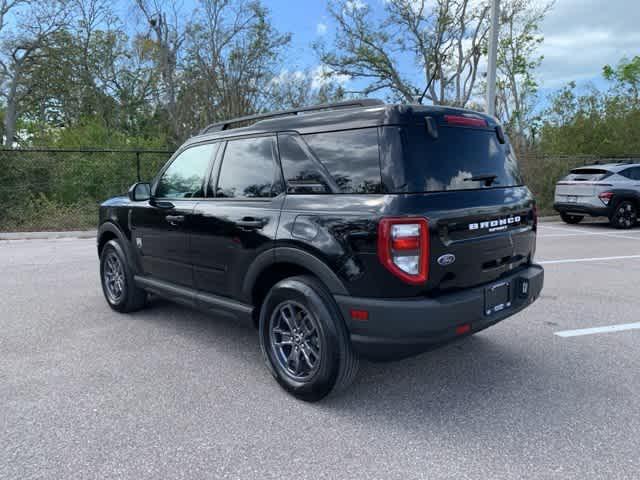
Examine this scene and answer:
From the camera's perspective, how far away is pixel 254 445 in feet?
8.63

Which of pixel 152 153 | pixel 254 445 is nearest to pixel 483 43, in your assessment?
pixel 152 153

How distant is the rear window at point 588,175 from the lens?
489 inches

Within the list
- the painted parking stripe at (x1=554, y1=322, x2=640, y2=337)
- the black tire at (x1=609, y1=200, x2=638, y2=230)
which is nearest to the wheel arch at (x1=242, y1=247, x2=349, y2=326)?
the painted parking stripe at (x1=554, y1=322, x2=640, y2=337)

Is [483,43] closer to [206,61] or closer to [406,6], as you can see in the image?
[406,6]

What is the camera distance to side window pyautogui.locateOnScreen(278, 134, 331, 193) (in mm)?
3117

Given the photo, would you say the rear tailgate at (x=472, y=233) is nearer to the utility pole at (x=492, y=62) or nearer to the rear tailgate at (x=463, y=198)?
the rear tailgate at (x=463, y=198)

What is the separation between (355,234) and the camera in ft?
9.11

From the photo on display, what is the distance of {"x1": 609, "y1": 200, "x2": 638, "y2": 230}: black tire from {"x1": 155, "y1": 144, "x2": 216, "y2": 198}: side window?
1170cm

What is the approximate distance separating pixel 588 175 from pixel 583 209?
0.92m

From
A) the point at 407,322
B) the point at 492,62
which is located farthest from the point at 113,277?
the point at 492,62

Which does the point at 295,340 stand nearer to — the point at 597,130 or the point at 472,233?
the point at 472,233

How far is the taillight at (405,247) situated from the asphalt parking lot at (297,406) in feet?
3.07

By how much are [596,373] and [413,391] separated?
142cm

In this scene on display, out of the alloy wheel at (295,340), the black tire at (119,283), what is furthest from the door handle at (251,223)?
the black tire at (119,283)
